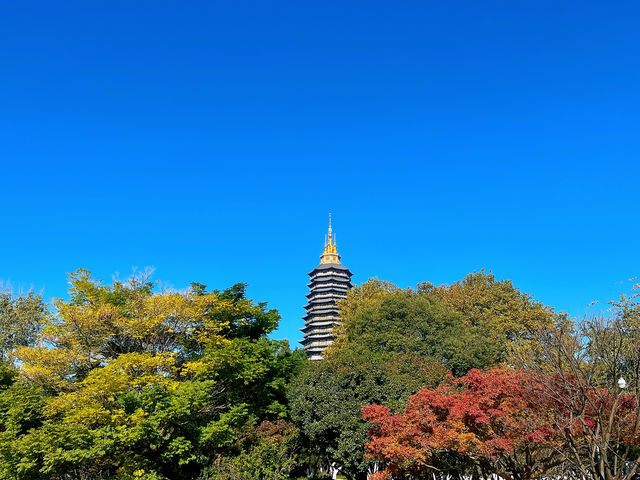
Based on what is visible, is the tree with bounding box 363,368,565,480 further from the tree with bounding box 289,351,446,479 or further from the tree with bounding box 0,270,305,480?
the tree with bounding box 0,270,305,480

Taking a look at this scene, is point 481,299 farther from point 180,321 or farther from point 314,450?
point 180,321

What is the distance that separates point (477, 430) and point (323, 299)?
153ft

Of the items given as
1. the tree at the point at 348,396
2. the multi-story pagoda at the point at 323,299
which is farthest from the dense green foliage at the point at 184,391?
the multi-story pagoda at the point at 323,299

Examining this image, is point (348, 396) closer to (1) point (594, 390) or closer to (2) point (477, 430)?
(2) point (477, 430)

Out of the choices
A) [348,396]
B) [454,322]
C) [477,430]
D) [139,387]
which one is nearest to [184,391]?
[139,387]

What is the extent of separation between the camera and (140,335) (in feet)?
64.9

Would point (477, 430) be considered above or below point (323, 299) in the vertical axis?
below

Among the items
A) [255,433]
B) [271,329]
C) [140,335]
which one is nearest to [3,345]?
[140,335]

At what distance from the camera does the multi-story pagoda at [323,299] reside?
5903 centimetres

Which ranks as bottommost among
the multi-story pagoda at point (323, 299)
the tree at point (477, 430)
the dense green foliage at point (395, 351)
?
the tree at point (477, 430)

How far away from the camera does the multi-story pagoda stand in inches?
2324

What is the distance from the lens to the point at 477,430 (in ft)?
49.7

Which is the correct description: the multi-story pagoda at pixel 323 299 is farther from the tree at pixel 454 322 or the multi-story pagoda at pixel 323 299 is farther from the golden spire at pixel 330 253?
the tree at pixel 454 322

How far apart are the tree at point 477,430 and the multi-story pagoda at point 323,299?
138 feet
